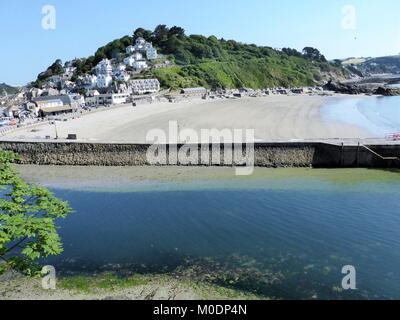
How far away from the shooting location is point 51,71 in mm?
154875

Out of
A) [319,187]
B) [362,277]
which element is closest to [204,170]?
[319,187]

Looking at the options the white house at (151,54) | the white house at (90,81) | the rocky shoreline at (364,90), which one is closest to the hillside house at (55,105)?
the white house at (90,81)

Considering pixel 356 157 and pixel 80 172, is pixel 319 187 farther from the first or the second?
pixel 80 172

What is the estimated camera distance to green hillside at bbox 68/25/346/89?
117 meters

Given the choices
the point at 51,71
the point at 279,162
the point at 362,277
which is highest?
the point at 51,71

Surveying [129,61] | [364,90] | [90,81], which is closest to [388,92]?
[364,90]

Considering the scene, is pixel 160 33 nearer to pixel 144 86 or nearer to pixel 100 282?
pixel 144 86

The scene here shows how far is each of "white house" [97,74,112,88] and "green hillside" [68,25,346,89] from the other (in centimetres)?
1107

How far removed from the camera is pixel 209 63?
12756cm

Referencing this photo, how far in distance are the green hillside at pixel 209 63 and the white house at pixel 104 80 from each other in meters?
11.1

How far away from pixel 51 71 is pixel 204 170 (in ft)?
471

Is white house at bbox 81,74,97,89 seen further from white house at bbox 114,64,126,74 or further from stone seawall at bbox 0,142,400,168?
stone seawall at bbox 0,142,400,168

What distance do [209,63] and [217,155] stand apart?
331 ft

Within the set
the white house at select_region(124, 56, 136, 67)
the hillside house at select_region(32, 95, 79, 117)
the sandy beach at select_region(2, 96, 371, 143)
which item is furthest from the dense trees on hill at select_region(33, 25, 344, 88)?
the sandy beach at select_region(2, 96, 371, 143)
